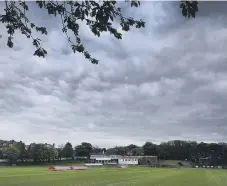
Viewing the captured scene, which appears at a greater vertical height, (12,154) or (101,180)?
(12,154)

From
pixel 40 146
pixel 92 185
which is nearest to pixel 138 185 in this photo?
pixel 92 185

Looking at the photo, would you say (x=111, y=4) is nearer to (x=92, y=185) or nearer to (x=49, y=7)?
(x=49, y=7)

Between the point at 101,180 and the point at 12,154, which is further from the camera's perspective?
the point at 12,154

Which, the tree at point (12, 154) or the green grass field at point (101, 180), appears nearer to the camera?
the green grass field at point (101, 180)

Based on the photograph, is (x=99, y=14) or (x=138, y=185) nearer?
(x=99, y=14)

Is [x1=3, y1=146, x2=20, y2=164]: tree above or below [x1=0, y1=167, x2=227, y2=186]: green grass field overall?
above

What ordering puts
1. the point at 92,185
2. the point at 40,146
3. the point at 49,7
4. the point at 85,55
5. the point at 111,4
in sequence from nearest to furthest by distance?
the point at 111,4
the point at 49,7
the point at 85,55
the point at 92,185
the point at 40,146

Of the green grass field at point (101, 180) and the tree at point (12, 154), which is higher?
the tree at point (12, 154)

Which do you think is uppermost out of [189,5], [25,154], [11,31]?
[25,154]

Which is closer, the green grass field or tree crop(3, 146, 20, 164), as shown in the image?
the green grass field

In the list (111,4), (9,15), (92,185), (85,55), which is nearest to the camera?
(111,4)

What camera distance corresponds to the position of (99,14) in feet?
27.5

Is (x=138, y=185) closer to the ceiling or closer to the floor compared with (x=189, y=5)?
closer to the floor

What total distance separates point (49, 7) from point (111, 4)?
1.45 metres
